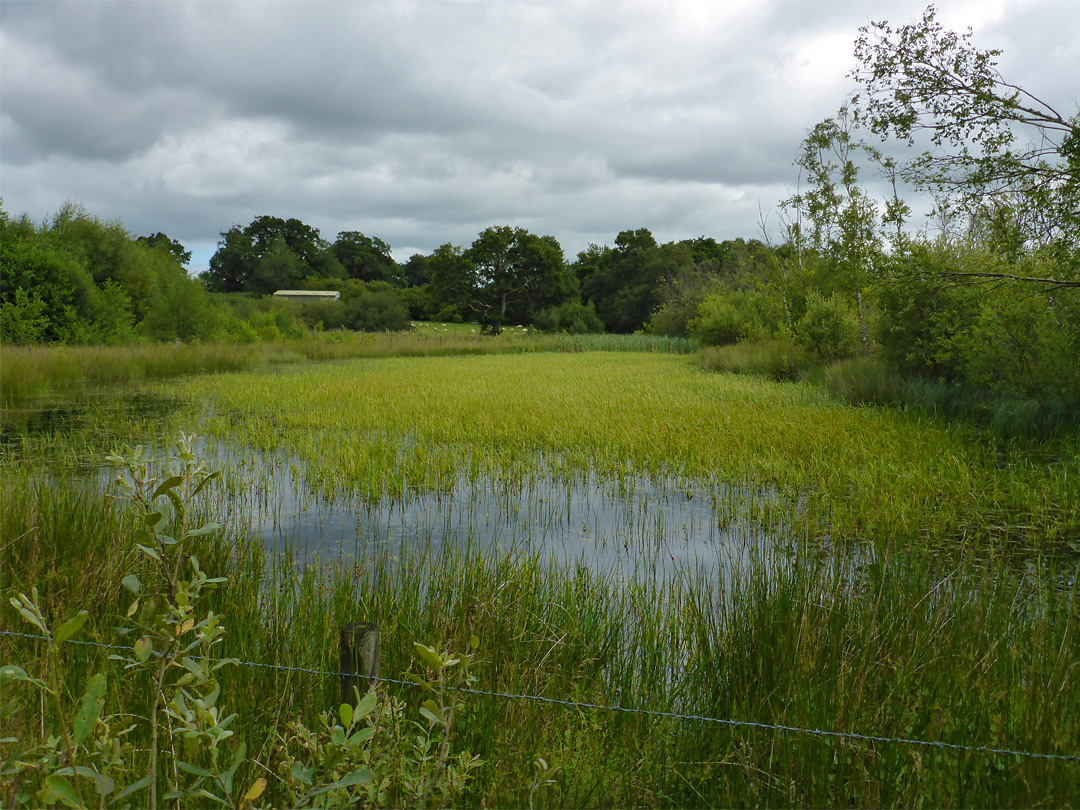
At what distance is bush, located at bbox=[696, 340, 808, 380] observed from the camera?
16.5m

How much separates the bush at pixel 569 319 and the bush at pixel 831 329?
3061 centimetres

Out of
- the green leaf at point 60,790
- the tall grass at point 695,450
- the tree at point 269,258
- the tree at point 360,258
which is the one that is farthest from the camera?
the tree at point 360,258

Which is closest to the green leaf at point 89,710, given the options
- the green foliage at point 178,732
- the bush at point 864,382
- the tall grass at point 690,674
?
the green foliage at point 178,732

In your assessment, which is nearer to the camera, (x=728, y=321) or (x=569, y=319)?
(x=728, y=321)

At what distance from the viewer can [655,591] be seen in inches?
140

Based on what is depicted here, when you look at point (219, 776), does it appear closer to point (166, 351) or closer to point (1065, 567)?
point (1065, 567)

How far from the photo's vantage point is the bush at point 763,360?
54.0ft

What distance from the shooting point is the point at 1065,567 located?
4.29 metres

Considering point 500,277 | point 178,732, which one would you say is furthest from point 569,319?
point 178,732

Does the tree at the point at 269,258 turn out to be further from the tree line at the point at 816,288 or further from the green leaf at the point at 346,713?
the green leaf at the point at 346,713

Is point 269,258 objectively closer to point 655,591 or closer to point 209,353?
point 209,353

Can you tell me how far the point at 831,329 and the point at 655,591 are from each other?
45.1 feet

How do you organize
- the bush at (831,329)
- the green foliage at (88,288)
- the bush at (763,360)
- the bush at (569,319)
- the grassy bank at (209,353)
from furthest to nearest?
the bush at (569,319) → the green foliage at (88,288) → the bush at (763,360) → the bush at (831,329) → the grassy bank at (209,353)

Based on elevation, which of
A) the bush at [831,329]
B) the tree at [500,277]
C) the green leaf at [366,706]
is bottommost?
the green leaf at [366,706]
